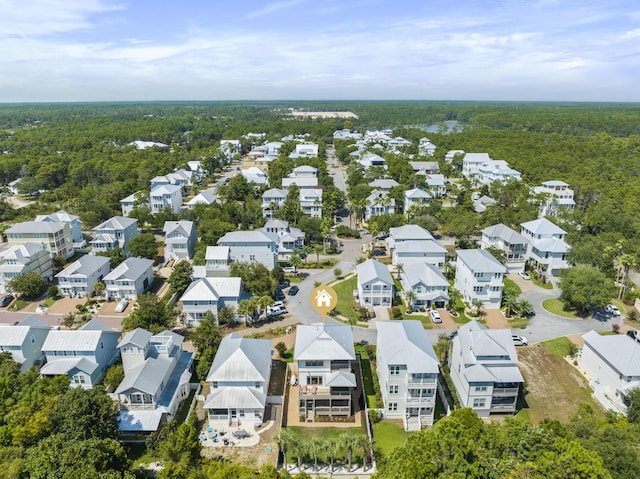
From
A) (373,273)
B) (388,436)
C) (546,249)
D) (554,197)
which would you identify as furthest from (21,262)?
(554,197)

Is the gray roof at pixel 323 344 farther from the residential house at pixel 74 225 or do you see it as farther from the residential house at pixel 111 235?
the residential house at pixel 74 225

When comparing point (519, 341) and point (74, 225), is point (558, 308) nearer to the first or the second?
point (519, 341)

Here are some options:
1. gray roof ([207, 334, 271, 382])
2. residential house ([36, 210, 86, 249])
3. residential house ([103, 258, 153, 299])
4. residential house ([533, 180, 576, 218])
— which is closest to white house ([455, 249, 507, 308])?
gray roof ([207, 334, 271, 382])

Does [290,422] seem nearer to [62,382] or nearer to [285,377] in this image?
[285,377]

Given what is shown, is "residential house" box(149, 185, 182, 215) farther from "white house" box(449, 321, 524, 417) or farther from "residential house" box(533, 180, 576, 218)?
"residential house" box(533, 180, 576, 218)

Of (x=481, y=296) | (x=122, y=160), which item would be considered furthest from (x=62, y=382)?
(x=122, y=160)
